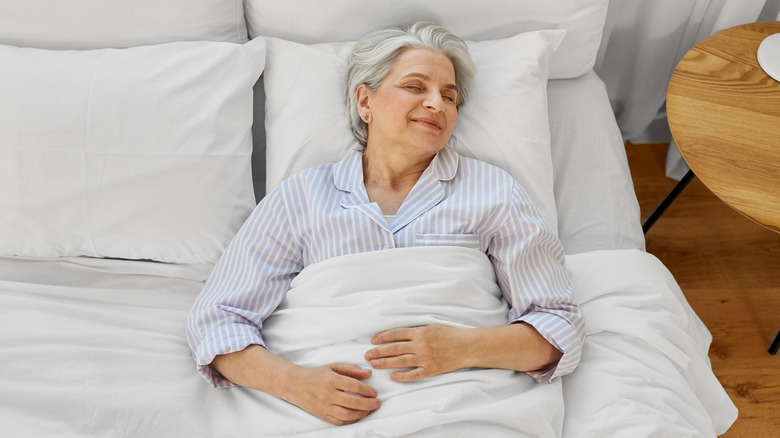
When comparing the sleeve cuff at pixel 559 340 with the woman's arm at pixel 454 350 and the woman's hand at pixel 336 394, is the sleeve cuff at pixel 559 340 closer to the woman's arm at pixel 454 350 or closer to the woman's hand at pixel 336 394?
the woman's arm at pixel 454 350

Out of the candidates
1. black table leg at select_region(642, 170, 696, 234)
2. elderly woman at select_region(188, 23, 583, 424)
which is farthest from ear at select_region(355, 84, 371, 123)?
black table leg at select_region(642, 170, 696, 234)

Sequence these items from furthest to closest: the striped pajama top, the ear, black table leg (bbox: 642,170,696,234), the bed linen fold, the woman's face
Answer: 1. black table leg (bbox: 642,170,696,234)
2. the ear
3. the woman's face
4. the striped pajama top
5. the bed linen fold

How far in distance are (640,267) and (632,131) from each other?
41.5 inches

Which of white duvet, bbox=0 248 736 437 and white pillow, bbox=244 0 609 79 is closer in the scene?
white duvet, bbox=0 248 736 437

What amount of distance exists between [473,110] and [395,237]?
0.40m

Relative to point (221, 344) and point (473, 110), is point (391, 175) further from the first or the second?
point (221, 344)

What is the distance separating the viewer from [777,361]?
→ 1875mm

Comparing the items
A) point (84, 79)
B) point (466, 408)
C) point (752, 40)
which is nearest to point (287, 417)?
point (466, 408)

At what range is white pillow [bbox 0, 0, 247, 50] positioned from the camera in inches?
57.9

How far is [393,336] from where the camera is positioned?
1180 millimetres

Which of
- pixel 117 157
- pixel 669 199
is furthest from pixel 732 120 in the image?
pixel 117 157

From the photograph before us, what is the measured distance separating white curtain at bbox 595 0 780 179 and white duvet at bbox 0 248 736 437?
938 millimetres

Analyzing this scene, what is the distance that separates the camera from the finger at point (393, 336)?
3.86 feet

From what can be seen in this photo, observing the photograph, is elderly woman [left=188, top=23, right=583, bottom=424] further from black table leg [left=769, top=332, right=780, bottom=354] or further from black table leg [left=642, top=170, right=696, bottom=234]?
black table leg [left=769, top=332, right=780, bottom=354]
